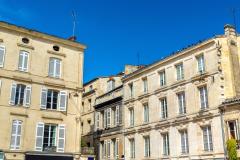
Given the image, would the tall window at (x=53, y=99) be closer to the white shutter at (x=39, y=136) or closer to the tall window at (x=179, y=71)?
the white shutter at (x=39, y=136)

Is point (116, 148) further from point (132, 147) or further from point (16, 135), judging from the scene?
point (16, 135)

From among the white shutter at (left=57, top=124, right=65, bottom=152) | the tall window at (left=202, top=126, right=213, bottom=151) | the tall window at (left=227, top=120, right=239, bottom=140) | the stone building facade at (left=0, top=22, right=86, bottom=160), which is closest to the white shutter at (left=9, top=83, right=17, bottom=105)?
the stone building facade at (left=0, top=22, right=86, bottom=160)

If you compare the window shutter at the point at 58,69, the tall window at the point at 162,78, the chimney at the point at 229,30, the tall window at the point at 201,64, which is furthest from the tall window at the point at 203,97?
the window shutter at the point at 58,69

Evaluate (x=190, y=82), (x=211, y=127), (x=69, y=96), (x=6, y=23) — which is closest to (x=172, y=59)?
(x=190, y=82)

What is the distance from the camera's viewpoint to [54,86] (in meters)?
28.2

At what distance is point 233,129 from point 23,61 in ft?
57.9

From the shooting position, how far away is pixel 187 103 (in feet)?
91.2

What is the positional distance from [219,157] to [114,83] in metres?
18.6

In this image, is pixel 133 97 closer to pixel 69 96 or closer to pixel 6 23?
pixel 69 96

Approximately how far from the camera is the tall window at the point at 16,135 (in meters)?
25.2

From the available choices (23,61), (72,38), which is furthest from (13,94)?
(72,38)

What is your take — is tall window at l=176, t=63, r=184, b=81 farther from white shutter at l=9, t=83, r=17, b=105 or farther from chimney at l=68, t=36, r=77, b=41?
white shutter at l=9, t=83, r=17, b=105

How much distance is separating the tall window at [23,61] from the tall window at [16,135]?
14.7 feet

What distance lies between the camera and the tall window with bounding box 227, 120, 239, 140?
23547mm
